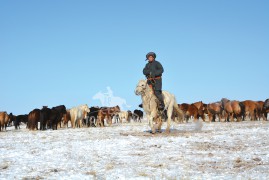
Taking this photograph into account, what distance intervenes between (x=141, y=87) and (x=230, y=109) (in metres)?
20.8

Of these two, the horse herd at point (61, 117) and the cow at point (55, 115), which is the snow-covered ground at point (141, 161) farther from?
the cow at point (55, 115)

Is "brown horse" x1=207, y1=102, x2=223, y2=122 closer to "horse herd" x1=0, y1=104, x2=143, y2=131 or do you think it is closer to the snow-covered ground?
"horse herd" x1=0, y1=104, x2=143, y2=131

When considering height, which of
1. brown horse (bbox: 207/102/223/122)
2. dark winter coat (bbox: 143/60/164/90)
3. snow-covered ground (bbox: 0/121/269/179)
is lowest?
snow-covered ground (bbox: 0/121/269/179)

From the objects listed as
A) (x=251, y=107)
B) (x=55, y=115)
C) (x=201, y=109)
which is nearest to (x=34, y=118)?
(x=55, y=115)

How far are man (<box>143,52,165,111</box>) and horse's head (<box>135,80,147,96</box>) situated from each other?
226 millimetres

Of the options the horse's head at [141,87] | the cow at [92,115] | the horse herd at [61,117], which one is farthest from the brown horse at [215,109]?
the horse's head at [141,87]

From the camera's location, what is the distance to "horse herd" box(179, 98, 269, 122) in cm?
3231

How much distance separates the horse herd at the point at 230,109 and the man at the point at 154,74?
20089mm

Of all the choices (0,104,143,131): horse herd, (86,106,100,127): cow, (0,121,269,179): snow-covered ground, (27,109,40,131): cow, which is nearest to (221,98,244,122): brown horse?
(0,104,143,131): horse herd

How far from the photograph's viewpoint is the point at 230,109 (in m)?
32.1

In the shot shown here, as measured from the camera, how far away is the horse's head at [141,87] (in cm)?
1306

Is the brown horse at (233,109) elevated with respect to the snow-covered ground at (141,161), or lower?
elevated

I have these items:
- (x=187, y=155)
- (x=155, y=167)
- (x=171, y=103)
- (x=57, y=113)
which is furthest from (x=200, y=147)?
(x=57, y=113)

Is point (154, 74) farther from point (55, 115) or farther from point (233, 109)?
point (233, 109)
